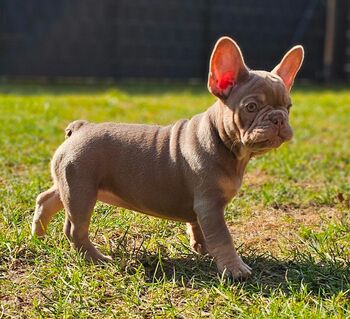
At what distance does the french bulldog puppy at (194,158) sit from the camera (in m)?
3.26

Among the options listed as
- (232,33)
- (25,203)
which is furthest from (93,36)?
(25,203)

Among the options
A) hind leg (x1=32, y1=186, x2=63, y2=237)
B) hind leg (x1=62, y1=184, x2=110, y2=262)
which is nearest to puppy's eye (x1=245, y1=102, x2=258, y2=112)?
hind leg (x1=62, y1=184, x2=110, y2=262)

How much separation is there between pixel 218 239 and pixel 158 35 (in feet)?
39.8

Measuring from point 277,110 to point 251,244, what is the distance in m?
0.92

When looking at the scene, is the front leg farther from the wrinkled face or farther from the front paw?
the wrinkled face

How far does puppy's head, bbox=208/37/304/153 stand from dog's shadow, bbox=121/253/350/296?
0.58 metres

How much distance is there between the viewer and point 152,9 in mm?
14867

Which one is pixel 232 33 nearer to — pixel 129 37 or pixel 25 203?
pixel 129 37

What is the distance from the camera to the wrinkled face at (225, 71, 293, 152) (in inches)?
126

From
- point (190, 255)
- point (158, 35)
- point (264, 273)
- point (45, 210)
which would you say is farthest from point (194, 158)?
point (158, 35)

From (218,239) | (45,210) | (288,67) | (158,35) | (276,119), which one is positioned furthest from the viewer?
(158,35)

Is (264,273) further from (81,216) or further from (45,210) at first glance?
(45,210)

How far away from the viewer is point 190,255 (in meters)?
3.62

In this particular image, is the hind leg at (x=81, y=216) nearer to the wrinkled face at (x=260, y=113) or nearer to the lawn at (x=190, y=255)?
the lawn at (x=190, y=255)
